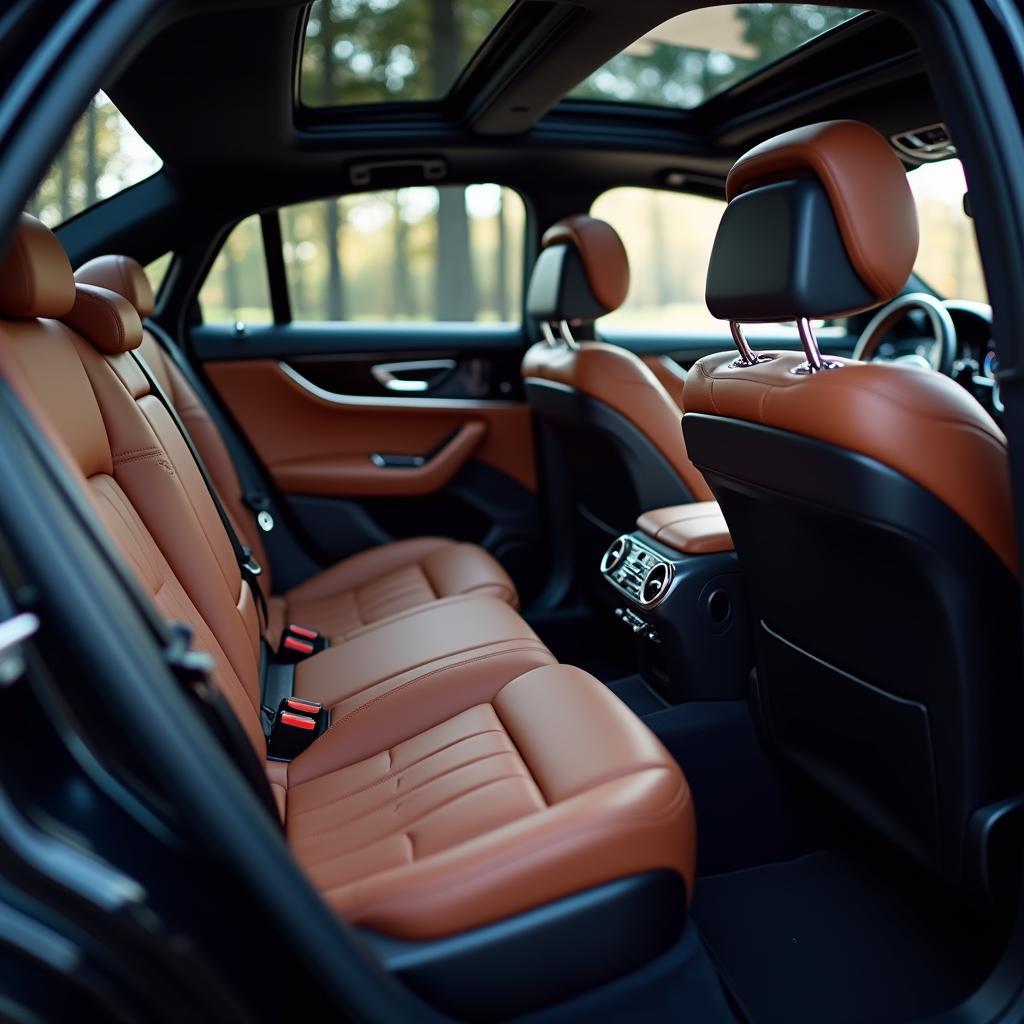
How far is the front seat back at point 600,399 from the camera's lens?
271 cm

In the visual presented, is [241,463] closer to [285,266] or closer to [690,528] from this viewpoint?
[285,266]

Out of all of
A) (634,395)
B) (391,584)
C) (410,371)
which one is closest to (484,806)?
(391,584)

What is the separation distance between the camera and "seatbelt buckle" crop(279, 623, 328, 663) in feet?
7.98

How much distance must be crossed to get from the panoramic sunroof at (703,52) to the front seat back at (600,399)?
44 cm

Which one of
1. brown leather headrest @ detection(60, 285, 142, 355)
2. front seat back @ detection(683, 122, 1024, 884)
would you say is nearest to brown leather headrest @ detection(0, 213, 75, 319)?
brown leather headrest @ detection(60, 285, 142, 355)

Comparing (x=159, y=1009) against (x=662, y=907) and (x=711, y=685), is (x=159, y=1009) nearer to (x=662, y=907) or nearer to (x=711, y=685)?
(x=662, y=907)

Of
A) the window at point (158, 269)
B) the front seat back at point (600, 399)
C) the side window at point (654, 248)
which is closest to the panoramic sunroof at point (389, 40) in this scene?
the side window at point (654, 248)

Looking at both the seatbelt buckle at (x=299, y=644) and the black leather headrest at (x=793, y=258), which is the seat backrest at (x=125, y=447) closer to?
the seatbelt buckle at (x=299, y=644)

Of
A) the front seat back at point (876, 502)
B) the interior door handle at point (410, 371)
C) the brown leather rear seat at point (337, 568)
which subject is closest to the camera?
the front seat back at point (876, 502)

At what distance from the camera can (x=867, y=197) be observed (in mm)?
1410

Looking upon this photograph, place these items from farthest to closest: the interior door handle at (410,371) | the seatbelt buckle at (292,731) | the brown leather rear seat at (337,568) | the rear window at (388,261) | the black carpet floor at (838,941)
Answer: the interior door handle at (410,371) < the rear window at (388,261) < the brown leather rear seat at (337,568) < the seatbelt buckle at (292,731) < the black carpet floor at (838,941)

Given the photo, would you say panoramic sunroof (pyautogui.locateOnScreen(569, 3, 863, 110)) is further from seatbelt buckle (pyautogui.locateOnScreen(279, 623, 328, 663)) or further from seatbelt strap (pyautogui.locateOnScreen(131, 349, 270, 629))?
seatbelt buckle (pyautogui.locateOnScreen(279, 623, 328, 663))

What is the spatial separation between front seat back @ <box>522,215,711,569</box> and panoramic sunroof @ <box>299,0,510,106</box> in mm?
835

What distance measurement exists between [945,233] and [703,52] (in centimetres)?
90
